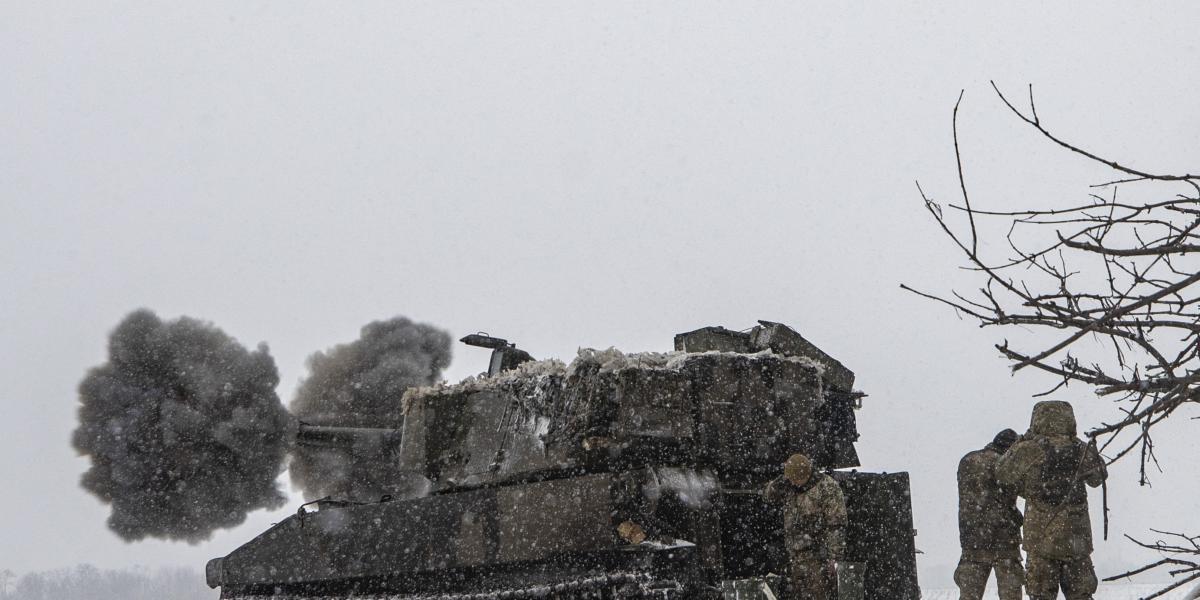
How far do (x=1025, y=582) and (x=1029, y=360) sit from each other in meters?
6.13

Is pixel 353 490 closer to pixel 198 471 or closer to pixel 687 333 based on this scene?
pixel 198 471

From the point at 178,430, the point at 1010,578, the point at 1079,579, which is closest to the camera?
the point at 1079,579

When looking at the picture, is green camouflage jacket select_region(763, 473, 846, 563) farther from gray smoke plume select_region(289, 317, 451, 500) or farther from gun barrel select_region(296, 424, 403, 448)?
gray smoke plume select_region(289, 317, 451, 500)

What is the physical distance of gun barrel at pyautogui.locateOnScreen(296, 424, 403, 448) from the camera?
543 inches

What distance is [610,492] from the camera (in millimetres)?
7168

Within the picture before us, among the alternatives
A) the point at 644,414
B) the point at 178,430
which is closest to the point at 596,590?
the point at 644,414

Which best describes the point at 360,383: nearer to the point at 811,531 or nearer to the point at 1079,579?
the point at 811,531

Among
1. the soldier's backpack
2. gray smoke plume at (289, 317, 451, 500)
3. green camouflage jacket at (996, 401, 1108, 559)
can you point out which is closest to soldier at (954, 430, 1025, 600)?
green camouflage jacket at (996, 401, 1108, 559)

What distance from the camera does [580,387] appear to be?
7.68 metres

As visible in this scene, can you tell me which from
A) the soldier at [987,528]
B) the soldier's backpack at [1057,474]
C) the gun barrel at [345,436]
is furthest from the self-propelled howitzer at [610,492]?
the gun barrel at [345,436]

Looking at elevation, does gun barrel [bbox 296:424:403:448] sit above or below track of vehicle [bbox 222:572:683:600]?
above

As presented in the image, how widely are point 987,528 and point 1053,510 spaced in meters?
0.76

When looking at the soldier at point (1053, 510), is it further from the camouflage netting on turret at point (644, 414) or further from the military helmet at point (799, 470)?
the military helmet at point (799, 470)

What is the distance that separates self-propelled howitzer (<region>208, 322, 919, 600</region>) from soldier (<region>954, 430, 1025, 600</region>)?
460 mm
